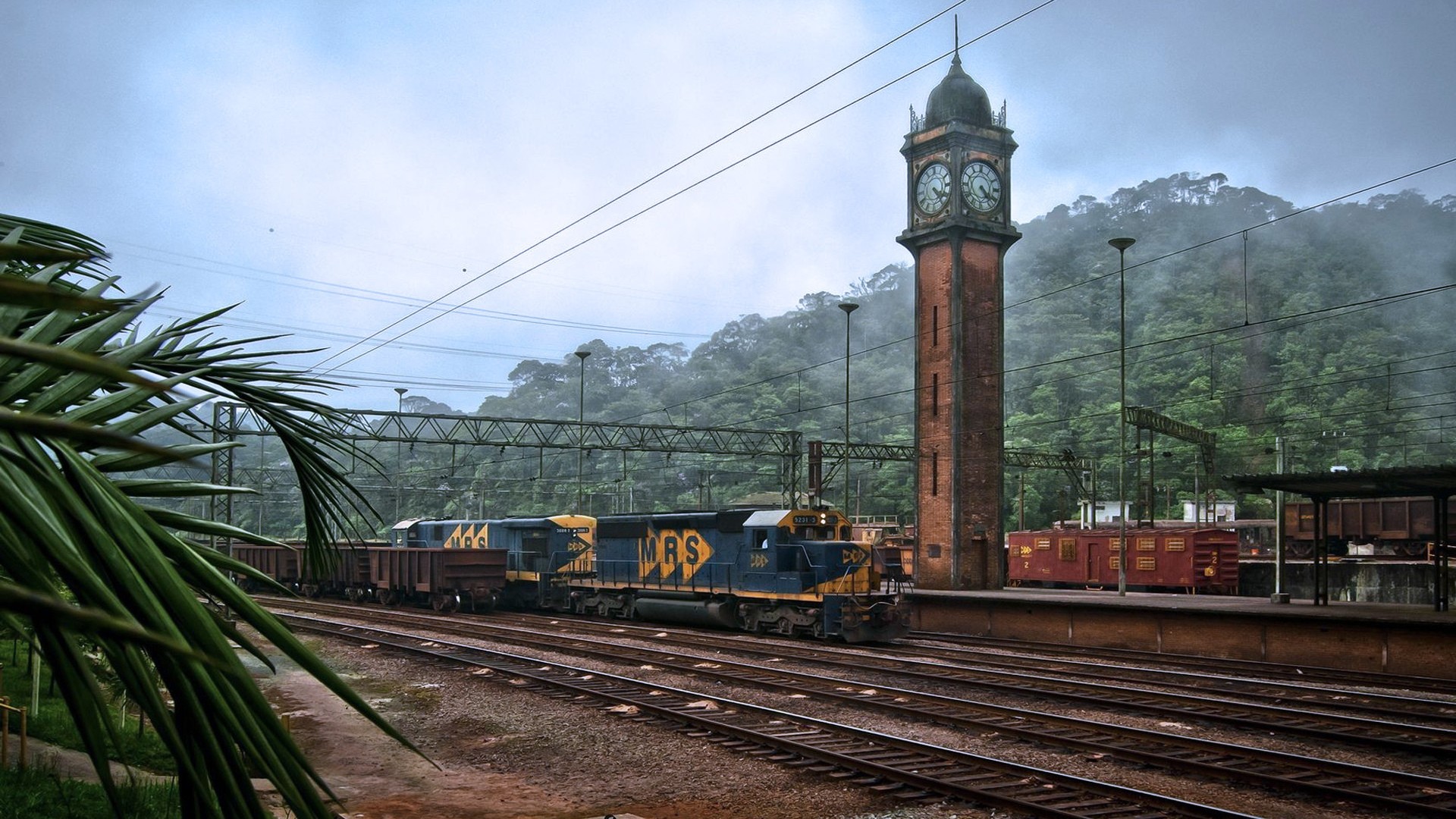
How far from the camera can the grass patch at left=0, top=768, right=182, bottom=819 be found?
7535mm

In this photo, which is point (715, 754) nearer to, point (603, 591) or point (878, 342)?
point (603, 591)

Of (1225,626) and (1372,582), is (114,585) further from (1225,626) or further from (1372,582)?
(1372,582)

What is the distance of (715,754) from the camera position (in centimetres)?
1146

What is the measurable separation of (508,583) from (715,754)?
74.6 feet

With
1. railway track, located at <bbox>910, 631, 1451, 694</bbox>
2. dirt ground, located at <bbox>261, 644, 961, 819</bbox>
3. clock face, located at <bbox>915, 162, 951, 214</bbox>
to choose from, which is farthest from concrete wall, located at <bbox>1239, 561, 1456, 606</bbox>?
dirt ground, located at <bbox>261, 644, 961, 819</bbox>

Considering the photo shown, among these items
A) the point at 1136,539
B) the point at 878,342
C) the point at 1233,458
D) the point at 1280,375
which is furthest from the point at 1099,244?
the point at 1136,539

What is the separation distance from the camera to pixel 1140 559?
36656 mm

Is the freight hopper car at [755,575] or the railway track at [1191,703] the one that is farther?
the freight hopper car at [755,575]

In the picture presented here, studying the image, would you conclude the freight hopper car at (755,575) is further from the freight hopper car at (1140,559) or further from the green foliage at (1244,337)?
the green foliage at (1244,337)

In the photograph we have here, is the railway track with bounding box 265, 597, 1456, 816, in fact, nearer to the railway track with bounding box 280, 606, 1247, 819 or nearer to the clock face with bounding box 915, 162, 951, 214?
the railway track with bounding box 280, 606, 1247, 819

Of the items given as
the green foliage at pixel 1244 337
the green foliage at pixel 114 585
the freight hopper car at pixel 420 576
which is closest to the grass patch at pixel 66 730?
the green foliage at pixel 114 585

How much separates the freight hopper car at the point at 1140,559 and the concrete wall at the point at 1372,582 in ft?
6.38

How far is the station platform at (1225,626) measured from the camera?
18828mm

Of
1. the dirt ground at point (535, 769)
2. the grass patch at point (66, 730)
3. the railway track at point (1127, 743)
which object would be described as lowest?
the dirt ground at point (535, 769)
